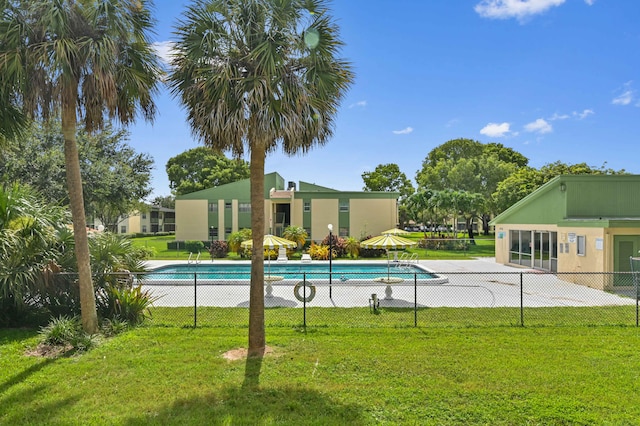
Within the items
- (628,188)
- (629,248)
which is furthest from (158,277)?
(628,188)

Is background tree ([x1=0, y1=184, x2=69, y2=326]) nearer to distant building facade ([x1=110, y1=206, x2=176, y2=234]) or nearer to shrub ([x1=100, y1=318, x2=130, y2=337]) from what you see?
shrub ([x1=100, y1=318, x2=130, y2=337])

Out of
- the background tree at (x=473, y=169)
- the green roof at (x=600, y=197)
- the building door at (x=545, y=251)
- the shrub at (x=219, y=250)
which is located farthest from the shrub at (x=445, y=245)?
the shrub at (x=219, y=250)

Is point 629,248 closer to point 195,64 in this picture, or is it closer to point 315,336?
point 315,336

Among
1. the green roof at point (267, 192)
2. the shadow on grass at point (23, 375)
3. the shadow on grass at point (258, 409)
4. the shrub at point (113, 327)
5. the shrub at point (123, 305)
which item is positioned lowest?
the shadow on grass at point (258, 409)

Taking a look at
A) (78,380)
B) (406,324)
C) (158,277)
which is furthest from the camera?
(158,277)

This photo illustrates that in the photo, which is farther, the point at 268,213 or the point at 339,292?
the point at 268,213

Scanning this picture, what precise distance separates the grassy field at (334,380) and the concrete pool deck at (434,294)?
11.8 feet

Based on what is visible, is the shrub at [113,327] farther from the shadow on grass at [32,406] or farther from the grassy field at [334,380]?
the shadow on grass at [32,406]

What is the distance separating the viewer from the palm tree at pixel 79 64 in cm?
714

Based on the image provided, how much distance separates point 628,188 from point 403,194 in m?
43.2

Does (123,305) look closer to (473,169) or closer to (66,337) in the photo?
(66,337)

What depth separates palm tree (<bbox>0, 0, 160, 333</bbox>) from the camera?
23.4ft

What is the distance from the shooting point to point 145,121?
8.87 m

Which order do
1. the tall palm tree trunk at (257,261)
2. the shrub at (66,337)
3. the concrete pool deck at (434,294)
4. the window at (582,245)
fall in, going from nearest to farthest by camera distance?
the tall palm tree trunk at (257,261)
the shrub at (66,337)
the concrete pool deck at (434,294)
the window at (582,245)
